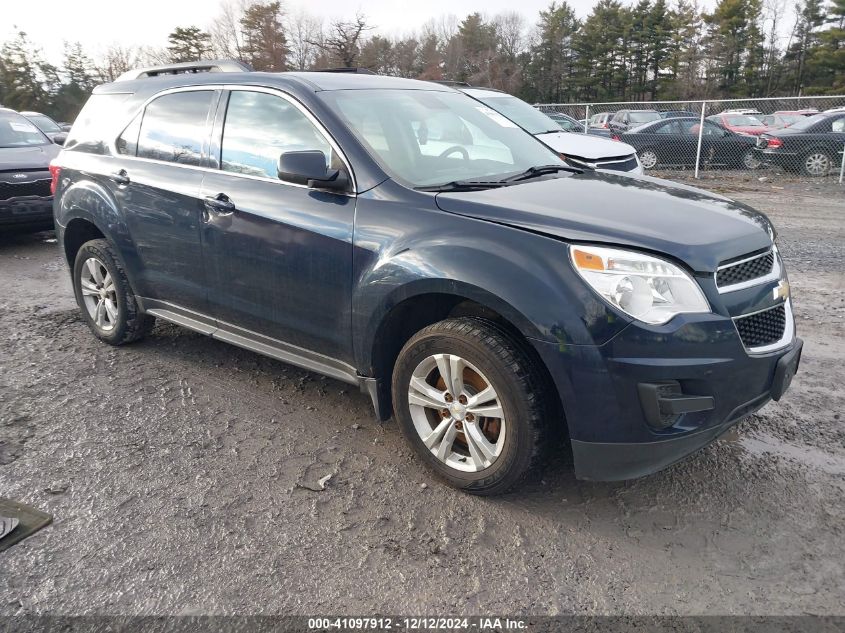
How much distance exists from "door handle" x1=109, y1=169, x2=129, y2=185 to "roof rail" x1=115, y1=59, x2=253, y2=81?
819 millimetres

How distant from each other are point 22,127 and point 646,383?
396 inches

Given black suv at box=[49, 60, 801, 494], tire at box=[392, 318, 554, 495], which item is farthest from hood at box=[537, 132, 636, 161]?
tire at box=[392, 318, 554, 495]

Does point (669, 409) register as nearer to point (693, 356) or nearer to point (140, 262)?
point (693, 356)

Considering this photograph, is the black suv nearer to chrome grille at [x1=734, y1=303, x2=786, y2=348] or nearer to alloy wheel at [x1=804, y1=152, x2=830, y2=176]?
chrome grille at [x1=734, y1=303, x2=786, y2=348]

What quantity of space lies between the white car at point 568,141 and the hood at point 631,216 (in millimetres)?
4619

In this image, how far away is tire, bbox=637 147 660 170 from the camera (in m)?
17.2

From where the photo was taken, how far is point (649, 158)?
56.9 ft

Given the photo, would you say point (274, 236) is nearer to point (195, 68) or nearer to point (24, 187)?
point (195, 68)

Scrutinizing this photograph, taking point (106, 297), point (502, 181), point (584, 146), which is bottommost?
point (106, 297)

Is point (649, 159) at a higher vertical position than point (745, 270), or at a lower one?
lower

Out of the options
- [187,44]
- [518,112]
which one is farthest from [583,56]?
[518,112]

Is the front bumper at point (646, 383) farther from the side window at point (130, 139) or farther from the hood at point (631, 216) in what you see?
the side window at point (130, 139)

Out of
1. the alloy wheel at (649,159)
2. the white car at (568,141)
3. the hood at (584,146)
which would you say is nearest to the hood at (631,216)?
the white car at (568,141)

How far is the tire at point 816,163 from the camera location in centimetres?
1518
